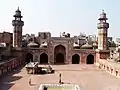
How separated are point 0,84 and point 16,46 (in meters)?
14.9

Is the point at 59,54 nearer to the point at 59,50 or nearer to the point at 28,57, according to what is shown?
the point at 59,50

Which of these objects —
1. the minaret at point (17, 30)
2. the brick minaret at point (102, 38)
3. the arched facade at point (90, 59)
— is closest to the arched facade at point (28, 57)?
the minaret at point (17, 30)

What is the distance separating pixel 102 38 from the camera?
30.5 m

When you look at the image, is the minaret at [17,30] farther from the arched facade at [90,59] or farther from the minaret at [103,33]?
the minaret at [103,33]

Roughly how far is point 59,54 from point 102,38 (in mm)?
6606

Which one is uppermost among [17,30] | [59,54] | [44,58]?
[17,30]

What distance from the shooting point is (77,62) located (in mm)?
33031

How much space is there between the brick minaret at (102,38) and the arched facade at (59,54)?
4.91m

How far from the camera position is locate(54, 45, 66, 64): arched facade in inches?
1291

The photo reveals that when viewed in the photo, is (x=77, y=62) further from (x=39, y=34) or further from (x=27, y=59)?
(x=39, y=34)

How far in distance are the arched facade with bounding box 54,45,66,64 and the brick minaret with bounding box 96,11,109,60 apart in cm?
491

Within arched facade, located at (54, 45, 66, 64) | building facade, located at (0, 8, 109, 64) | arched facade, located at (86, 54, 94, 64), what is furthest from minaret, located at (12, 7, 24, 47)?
arched facade, located at (86, 54, 94, 64)

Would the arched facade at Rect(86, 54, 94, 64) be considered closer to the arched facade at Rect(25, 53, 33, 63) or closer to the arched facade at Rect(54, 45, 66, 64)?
the arched facade at Rect(54, 45, 66, 64)

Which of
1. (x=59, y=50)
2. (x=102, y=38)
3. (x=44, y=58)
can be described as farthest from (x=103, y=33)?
(x=44, y=58)
